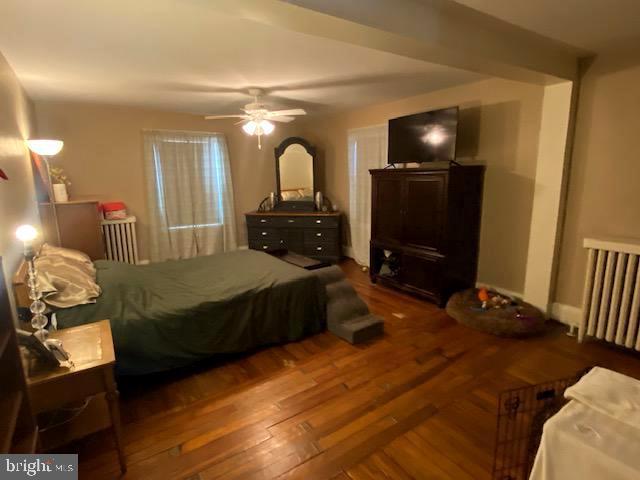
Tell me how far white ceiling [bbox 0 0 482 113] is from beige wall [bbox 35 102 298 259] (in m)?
0.39

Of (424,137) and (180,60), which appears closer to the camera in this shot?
(180,60)

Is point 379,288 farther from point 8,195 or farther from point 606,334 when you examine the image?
point 8,195

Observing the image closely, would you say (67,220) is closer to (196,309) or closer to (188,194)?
(188,194)

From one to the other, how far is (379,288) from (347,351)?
5.08 ft

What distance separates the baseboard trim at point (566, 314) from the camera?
297 cm

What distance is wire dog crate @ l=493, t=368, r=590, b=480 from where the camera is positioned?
53.9 inches

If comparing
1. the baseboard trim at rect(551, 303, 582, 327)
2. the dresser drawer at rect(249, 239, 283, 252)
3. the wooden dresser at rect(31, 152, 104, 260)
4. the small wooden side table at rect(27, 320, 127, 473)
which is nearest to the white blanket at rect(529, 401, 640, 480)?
the small wooden side table at rect(27, 320, 127, 473)

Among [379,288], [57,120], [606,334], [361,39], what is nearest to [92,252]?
[57,120]

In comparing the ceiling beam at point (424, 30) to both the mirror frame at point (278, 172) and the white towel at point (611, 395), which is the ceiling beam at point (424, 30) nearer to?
the white towel at point (611, 395)

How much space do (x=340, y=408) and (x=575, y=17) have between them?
2661 millimetres

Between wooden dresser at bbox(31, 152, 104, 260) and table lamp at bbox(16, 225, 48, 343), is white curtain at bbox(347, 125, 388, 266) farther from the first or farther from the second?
table lamp at bbox(16, 225, 48, 343)

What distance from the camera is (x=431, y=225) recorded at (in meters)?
3.49

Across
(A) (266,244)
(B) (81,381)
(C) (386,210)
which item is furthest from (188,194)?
(B) (81,381)

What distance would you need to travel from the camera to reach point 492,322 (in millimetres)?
2945
